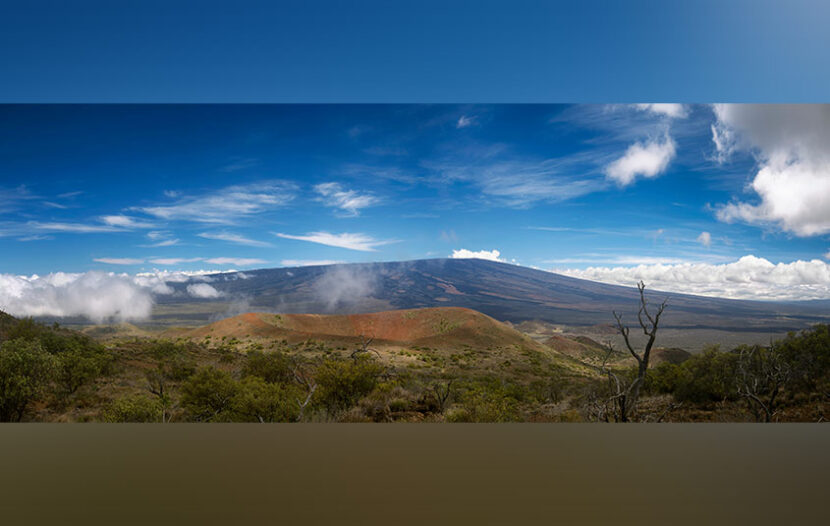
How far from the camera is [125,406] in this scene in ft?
18.8

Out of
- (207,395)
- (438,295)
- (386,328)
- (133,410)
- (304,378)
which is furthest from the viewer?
(438,295)

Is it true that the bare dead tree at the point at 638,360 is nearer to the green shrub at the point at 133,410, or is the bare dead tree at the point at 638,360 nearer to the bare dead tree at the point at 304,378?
the bare dead tree at the point at 304,378

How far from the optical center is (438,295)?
7.19 m

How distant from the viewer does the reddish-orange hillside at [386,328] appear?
686 centimetres

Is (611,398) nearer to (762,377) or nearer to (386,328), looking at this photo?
(762,377)

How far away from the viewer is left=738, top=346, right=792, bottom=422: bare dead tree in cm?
568

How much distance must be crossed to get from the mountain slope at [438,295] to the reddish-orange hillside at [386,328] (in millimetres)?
125

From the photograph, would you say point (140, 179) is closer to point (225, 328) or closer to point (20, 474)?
point (225, 328)

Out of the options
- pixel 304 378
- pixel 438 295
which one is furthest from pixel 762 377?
pixel 304 378

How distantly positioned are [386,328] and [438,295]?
960mm

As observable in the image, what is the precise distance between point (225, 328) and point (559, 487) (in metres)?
5.39
